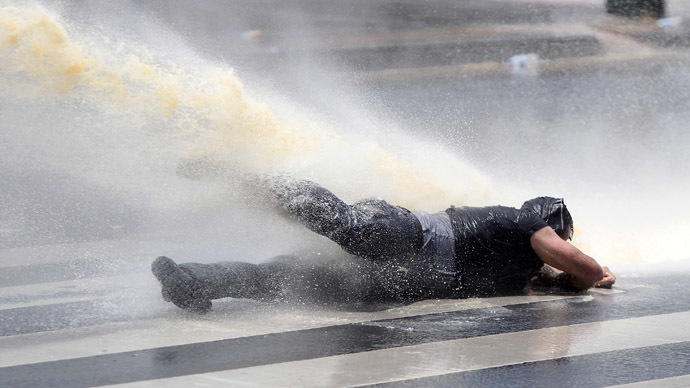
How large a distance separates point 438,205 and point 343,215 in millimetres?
1630

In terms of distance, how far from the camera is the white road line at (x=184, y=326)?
446 cm

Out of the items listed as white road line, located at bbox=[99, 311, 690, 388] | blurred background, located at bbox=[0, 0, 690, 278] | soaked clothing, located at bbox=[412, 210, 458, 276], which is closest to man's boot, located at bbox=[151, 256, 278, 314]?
blurred background, located at bbox=[0, 0, 690, 278]

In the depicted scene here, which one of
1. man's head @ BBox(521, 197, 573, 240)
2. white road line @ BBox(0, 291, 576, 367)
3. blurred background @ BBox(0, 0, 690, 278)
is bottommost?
white road line @ BBox(0, 291, 576, 367)

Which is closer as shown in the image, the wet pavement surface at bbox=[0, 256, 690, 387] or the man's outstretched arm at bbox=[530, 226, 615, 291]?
the wet pavement surface at bbox=[0, 256, 690, 387]

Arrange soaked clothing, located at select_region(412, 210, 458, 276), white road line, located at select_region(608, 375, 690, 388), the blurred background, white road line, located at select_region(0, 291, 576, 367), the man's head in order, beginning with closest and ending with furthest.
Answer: white road line, located at select_region(608, 375, 690, 388) < white road line, located at select_region(0, 291, 576, 367) < soaked clothing, located at select_region(412, 210, 458, 276) < the man's head < the blurred background

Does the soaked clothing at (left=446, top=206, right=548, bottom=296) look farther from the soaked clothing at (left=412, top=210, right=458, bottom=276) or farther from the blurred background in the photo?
the blurred background

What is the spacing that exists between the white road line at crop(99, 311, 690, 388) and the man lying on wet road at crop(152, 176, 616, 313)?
59 cm

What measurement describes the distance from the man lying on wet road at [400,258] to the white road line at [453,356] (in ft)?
1.92

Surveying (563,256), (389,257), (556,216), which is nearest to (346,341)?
(389,257)

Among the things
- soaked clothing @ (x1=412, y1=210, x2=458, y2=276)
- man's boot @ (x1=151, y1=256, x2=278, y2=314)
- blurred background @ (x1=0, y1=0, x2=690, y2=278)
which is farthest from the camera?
blurred background @ (x1=0, y1=0, x2=690, y2=278)

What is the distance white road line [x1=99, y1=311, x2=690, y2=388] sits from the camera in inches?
157

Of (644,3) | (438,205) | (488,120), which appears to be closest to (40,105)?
(438,205)

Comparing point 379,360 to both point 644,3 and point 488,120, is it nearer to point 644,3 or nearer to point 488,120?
point 488,120

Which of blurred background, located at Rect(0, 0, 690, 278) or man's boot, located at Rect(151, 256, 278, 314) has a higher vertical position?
blurred background, located at Rect(0, 0, 690, 278)
